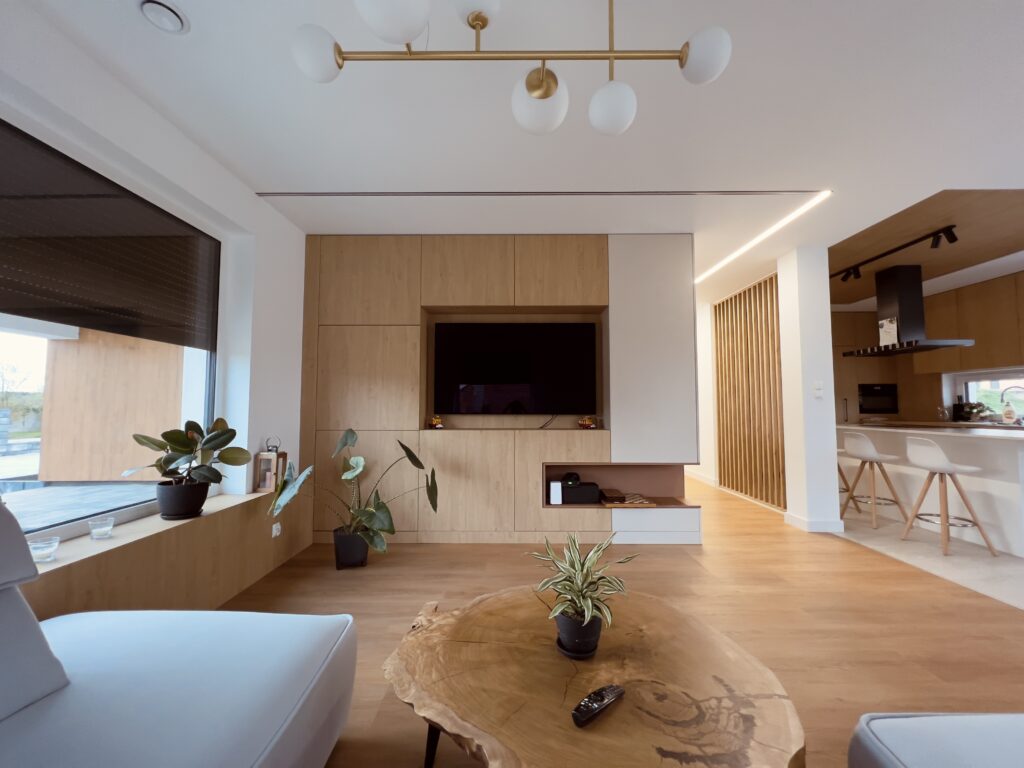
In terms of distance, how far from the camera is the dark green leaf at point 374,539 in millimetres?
2861

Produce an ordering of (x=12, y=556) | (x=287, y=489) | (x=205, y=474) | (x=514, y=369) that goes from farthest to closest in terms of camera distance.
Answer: (x=514, y=369) < (x=287, y=489) < (x=205, y=474) < (x=12, y=556)

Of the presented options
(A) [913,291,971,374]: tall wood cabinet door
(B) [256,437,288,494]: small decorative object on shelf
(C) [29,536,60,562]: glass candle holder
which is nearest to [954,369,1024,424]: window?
(A) [913,291,971,374]: tall wood cabinet door

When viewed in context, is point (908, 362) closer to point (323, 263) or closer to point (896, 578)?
point (896, 578)

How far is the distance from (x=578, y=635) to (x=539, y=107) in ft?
5.27

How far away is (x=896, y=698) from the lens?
5.58 ft

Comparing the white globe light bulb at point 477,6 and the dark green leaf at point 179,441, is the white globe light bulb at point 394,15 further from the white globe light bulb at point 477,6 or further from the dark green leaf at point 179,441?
the dark green leaf at point 179,441

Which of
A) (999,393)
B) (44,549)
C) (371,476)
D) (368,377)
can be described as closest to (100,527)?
(44,549)

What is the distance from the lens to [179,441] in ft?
7.36

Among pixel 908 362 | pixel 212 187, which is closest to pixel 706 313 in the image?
pixel 908 362

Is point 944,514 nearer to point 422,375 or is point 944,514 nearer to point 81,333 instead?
point 422,375

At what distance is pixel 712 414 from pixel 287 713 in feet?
21.5

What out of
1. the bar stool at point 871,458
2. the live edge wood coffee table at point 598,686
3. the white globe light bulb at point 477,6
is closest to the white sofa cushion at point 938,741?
the live edge wood coffee table at point 598,686

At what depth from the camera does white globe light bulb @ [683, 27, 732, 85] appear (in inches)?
47.8

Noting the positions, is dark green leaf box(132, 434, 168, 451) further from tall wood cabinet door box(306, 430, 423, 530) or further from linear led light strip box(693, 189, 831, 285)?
linear led light strip box(693, 189, 831, 285)
